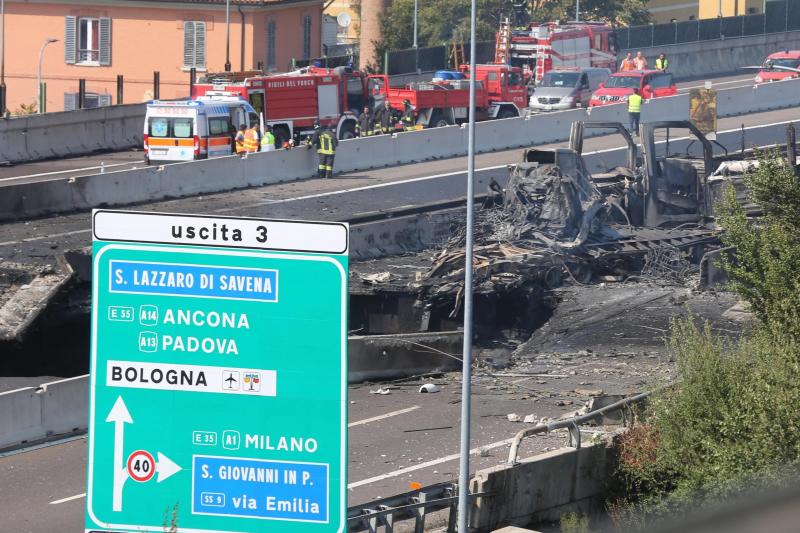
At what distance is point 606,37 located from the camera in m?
58.4

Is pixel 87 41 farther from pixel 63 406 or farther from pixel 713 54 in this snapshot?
pixel 63 406

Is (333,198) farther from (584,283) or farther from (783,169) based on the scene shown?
(783,169)

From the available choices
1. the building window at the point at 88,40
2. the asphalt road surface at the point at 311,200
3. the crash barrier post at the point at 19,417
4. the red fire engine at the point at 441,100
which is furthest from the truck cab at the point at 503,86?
the crash barrier post at the point at 19,417

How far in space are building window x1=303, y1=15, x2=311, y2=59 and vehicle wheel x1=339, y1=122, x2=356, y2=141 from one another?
19.9 m

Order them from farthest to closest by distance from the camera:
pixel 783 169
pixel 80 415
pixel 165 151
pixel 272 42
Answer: pixel 272 42, pixel 165 151, pixel 80 415, pixel 783 169

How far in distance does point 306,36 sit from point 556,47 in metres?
12.7

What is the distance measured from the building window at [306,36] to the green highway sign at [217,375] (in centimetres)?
5622

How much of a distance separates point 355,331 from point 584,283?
17.3 ft

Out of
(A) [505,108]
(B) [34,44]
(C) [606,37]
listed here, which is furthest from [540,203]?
(B) [34,44]

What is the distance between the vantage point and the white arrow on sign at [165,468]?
612 cm

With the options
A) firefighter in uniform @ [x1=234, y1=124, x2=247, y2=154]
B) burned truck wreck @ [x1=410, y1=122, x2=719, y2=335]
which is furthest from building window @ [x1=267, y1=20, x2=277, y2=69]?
burned truck wreck @ [x1=410, y1=122, x2=719, y2=335]

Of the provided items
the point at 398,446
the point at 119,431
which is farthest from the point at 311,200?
the point at 119,431

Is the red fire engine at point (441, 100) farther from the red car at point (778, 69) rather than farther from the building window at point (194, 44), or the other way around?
the building window at point (194, 44)

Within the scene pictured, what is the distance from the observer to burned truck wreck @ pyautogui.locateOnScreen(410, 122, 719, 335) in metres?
26.4
